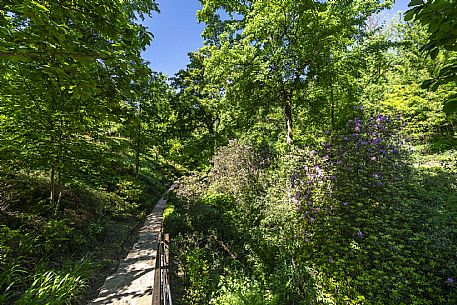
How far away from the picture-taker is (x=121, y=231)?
23.4ft

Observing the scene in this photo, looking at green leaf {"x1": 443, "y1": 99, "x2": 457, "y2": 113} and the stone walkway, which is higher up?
green leaf {"x1": 443, "y1": 99, "x2": 457, "y2": 113}

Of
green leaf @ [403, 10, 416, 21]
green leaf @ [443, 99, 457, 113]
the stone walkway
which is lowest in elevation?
the stone walkway

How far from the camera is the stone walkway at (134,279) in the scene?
3.74 meters

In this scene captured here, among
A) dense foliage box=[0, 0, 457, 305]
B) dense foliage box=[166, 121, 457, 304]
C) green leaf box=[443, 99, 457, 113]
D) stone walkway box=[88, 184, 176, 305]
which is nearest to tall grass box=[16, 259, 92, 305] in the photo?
dense foliage box=[0, 0, 457, 305]

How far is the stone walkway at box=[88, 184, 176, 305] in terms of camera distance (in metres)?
3.74

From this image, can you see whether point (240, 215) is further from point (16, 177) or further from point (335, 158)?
point (16, 177)

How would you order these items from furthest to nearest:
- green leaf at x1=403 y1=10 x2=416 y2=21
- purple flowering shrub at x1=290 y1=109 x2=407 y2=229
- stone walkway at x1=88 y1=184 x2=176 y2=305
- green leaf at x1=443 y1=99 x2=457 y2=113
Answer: purple flowering shrub at x1=290 y1=109 x2=407 y2=229 → stone walkway at x1=88 y1=184 x2=176 y2=305 → green leaf at x1=403 y1=10 x2=416 y2=21 → green leaf at x1=443 y1=99 x2=457 y2=113

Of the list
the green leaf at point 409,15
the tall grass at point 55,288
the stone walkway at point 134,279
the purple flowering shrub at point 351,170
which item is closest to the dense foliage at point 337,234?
the purple flowering shrub at point 351,170

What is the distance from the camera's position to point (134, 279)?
14.5 ft

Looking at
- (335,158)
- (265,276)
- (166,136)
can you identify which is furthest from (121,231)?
(166,136)

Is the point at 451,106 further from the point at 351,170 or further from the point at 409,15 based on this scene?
the point at 351,170

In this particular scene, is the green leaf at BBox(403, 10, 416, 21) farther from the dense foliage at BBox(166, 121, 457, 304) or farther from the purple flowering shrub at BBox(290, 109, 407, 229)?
the purple flowering shrub at BBox(290, 109, 407, 229)

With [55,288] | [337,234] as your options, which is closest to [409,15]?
[337,234]

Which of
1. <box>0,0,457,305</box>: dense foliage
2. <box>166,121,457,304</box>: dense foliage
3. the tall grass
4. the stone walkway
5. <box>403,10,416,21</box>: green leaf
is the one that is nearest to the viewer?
<box>403,10,416,21</box>: green leaf
